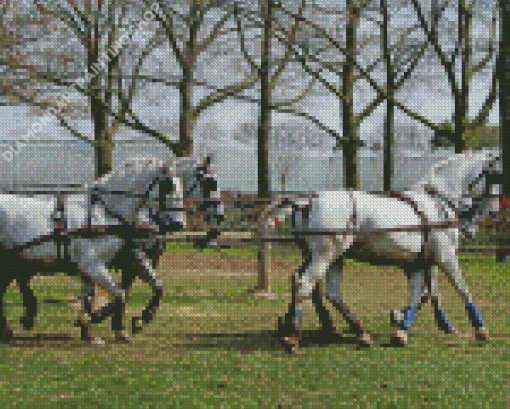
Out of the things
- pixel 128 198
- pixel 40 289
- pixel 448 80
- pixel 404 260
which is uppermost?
pixel 448 80

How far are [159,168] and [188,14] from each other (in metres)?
14.1

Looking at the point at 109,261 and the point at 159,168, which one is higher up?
the point at 159,168

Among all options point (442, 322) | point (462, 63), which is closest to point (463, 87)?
point (462, 63)

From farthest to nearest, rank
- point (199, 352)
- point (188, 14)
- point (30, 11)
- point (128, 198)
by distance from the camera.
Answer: point (188, 14)
point (30, 11)
point (128, 198)
point (199, 352)

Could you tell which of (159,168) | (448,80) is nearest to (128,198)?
(159,168)

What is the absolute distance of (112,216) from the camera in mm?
8250

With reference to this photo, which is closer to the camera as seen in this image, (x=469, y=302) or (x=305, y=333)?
(x=469, y=302)

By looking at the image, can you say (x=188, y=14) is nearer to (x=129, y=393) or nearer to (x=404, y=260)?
(x=404, y=260)

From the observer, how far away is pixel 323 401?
6.00m

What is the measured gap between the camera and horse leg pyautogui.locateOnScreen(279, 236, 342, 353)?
776 centimetres

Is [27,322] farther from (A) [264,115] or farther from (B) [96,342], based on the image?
(A) [264,115]

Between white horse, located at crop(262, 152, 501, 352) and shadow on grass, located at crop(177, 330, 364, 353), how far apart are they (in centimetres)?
18

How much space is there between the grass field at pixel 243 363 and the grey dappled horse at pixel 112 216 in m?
0.84

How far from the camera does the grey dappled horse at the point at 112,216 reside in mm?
8133
